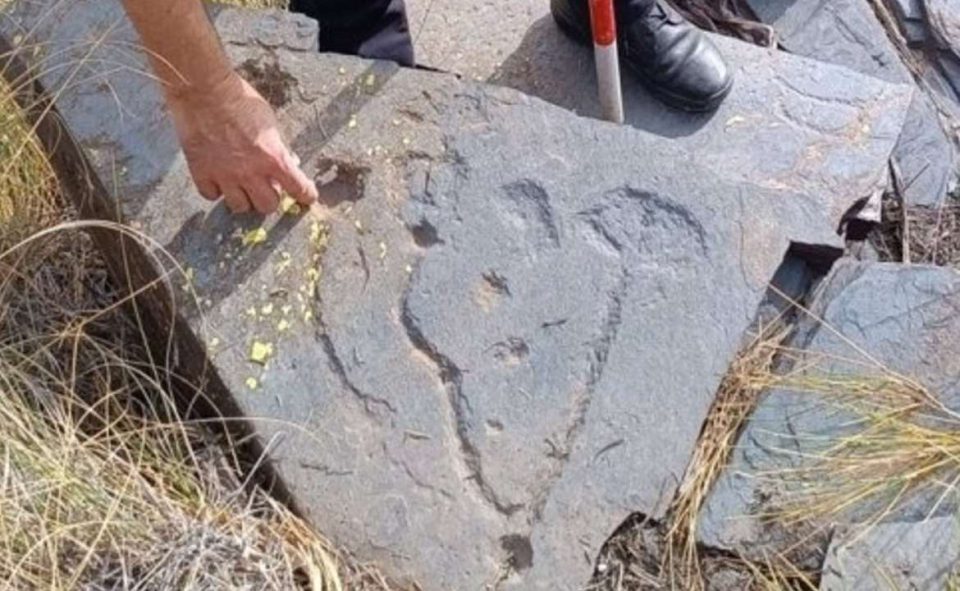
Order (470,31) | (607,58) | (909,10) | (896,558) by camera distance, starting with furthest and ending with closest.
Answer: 1. (909,10)
2. (470,31)
3. (607,58)
4. (896,558)

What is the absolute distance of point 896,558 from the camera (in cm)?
191

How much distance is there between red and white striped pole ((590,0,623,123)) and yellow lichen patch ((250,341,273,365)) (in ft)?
2.45

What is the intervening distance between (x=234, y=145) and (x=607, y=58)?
703mm

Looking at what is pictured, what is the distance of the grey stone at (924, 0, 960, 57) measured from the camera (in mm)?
2811

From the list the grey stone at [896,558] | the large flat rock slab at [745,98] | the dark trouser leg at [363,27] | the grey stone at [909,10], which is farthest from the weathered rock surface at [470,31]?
the grey stone at [896,558]

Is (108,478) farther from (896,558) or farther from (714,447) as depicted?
(896,558)

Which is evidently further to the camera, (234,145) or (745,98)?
(745,98)

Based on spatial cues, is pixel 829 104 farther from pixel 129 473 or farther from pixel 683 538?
pixel 129 473

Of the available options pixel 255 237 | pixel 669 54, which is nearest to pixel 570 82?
pixel 669 54

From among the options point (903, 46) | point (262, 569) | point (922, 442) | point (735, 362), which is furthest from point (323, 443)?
point (903, 46)

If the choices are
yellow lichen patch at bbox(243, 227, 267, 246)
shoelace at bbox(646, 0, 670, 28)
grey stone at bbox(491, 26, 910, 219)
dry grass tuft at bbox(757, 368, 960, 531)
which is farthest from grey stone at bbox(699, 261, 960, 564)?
yellow lichen patch at bbox(243, 227, 267, 246)

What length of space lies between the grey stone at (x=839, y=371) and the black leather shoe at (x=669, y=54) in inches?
18.2

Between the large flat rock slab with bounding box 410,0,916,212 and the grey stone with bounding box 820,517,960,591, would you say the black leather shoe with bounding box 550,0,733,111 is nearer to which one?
the large flat rock slab with bounding box 410,0,916,212

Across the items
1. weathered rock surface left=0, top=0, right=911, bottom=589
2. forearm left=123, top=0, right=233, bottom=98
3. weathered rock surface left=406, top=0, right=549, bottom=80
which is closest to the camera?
forearm left=123, top=0, right=233, bottom=98
